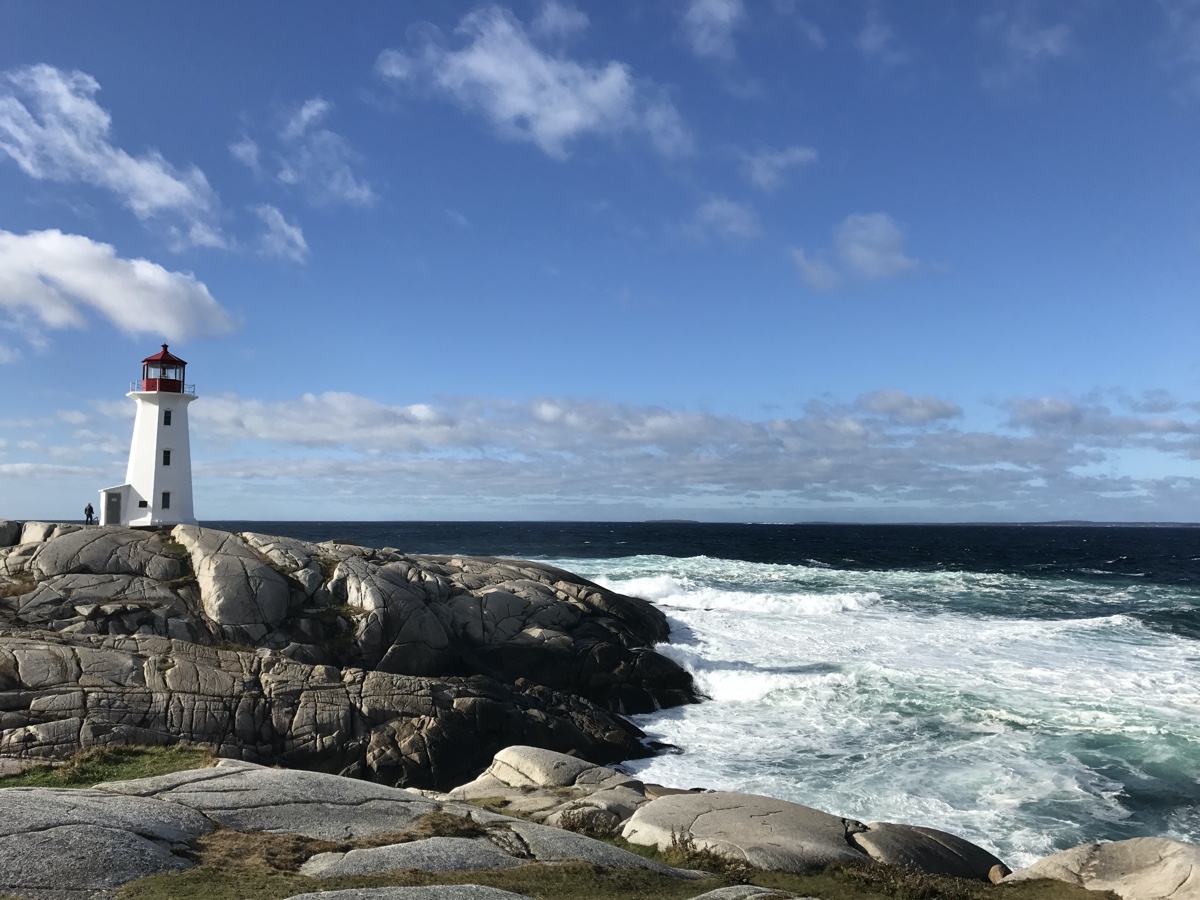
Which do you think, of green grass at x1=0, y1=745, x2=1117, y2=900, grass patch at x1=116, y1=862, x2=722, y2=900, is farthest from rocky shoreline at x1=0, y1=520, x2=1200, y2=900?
grass patch at x1=116, y1=862, x2=722, y2=900

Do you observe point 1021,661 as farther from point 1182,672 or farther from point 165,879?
point 165,879

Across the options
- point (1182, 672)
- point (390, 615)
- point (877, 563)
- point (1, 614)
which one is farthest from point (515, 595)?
point (877, 563)

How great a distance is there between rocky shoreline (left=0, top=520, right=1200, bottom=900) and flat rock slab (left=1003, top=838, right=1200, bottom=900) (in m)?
0.04

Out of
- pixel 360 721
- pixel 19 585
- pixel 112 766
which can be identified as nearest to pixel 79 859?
pixel 112 766

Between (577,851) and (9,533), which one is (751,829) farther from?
(9,533)

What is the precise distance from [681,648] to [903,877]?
20.5 m

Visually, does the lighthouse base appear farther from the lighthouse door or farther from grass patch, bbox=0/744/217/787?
grass patch, bbox=0/744/217/787

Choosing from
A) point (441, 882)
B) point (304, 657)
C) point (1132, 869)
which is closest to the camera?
point (441, 882)

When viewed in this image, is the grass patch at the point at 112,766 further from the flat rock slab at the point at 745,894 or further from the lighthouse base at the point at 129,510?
the lighthouse base at the point at 129,510

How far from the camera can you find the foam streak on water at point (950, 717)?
714 inches

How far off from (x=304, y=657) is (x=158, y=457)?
1612 cm

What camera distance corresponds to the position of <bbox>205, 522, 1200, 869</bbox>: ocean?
1823 cm

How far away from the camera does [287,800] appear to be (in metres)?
11.4

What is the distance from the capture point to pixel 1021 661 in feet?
102
